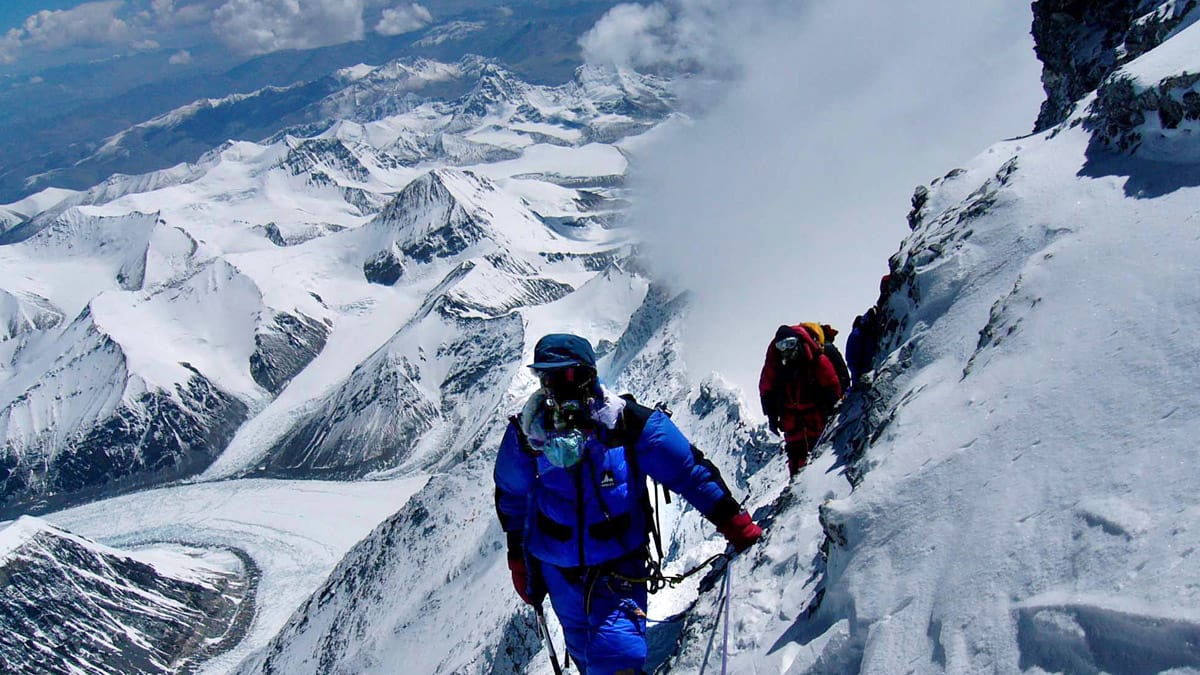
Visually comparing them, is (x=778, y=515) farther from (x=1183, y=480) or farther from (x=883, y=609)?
(x=1183, y=480)

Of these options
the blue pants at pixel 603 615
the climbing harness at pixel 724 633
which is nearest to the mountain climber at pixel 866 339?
the climbing harness at pixel 724 633

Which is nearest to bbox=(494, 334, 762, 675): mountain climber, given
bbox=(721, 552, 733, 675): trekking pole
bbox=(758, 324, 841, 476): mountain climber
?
bbox=(721, 552, 733, 675): trekking pole

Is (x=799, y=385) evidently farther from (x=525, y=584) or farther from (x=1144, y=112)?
(x=525, y=584)

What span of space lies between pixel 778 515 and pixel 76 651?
471ft

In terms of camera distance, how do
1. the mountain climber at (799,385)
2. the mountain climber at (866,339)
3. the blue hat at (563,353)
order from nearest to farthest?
1. the blue hat at (563,353)
2. the mountain climber at (799,385)
3. the mountain climber at (866,339)

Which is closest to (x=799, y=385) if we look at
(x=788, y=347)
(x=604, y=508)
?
(x=788, y=347)

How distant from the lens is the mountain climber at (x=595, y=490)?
7.55 metres

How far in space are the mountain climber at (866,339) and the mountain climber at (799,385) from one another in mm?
882

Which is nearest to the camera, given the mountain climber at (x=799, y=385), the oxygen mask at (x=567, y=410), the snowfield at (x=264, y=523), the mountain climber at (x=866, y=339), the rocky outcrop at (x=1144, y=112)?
the oxygen mask at (x=567, y=410)

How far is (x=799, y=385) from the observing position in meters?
13.5

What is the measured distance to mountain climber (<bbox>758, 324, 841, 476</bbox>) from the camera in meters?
13.2

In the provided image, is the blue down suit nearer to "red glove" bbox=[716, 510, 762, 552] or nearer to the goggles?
"red glove" bbox=[716, 510, 762, 552]

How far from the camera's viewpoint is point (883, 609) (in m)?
6.23

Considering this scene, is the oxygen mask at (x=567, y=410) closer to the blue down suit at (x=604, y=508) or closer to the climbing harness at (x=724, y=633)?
the blue down suit at (x=604, y=508)
